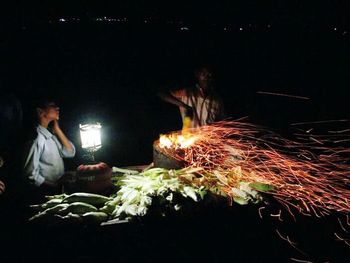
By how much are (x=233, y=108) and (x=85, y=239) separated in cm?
618

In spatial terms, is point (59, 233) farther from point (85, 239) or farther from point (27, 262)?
point (27, 262)

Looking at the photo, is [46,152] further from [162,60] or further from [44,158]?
[162,60]

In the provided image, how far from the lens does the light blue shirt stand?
461 centimetres

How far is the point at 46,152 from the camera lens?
196 inches

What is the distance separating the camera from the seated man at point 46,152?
4.62 metres

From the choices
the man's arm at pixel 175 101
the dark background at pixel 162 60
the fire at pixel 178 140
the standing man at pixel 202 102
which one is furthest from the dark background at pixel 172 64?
the fire at pixel 178 140

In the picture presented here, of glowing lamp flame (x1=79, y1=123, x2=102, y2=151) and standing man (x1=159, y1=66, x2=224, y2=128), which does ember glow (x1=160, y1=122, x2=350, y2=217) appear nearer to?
standing man (x1=159, y1=66, x2=224, y2=128)

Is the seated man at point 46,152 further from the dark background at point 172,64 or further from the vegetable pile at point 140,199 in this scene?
the dark background at point 172,64

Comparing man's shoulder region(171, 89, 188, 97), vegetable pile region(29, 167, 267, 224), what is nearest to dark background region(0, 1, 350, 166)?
man's shoulder region(171, 89, 188, 97)

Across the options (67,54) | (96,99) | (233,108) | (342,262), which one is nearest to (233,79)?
(233,108)

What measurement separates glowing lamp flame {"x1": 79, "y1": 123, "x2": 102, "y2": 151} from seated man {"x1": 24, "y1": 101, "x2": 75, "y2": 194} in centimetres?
79

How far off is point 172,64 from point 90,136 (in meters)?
3.68

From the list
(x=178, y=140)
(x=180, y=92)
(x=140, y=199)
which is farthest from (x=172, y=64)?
(x=140, y=199)

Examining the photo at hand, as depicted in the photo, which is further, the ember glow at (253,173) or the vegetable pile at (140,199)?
the ember glow at (253,173)
